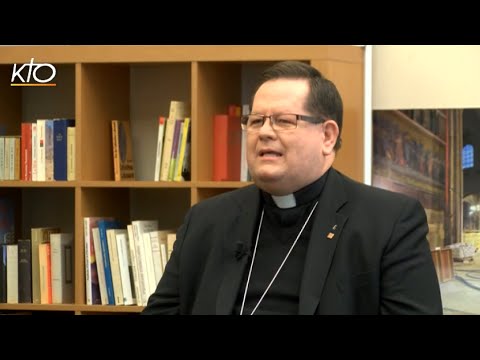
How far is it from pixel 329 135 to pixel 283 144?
0.17 meters

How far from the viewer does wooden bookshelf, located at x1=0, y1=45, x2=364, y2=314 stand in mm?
3295

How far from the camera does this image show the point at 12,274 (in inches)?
137

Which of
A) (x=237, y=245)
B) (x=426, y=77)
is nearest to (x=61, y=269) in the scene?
(x=237, y=245)

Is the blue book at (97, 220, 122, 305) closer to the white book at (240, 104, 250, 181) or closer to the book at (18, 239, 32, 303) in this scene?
the book at (18, 239, 32, 303)

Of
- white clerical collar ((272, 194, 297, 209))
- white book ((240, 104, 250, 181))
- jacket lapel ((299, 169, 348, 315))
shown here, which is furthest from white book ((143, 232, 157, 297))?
jacket lapel ((299, 169, 348, 315))

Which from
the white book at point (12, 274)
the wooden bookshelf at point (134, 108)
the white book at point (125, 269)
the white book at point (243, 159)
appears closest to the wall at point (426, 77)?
the wooden bookshelf at point (134, 108)

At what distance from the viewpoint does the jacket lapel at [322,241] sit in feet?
6.82

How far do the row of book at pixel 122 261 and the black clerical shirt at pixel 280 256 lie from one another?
1114 millimetres

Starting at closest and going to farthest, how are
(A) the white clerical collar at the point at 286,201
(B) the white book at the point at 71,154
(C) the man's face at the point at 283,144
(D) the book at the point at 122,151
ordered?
(C) the man's face at the point at 283,144 → (A) the white clerical collar at the point at 286,201 → (B) the white book at the point at 71,154 → (D) the book at the point at 122,151

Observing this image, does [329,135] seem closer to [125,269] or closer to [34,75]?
[125,269]

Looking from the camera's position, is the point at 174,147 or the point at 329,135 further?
the point at 174,147

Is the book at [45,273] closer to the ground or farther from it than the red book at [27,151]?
closer to the ground

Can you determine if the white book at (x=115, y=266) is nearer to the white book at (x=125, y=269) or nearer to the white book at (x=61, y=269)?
the white book at (x=125, y=269)
